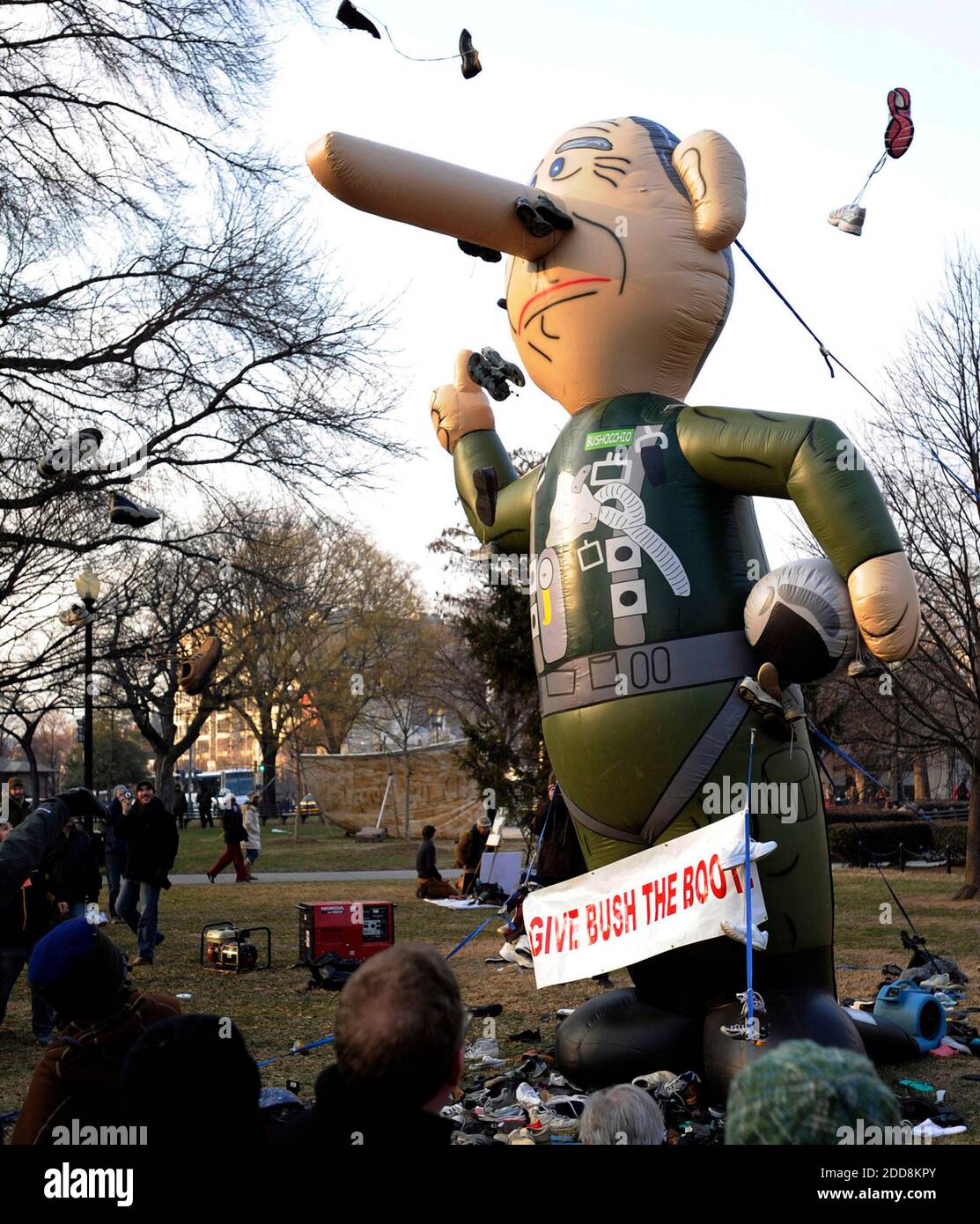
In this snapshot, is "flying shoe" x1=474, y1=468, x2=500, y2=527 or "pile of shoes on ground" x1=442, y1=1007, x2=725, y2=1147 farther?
"flying shoe" x1=474, y1=468, x2=500, y2=527

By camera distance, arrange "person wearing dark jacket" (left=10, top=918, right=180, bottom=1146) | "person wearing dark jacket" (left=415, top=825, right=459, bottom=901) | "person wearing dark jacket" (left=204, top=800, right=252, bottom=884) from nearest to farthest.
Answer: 1. "person wearing dark jacket" (left=10, top=918, right=180, bottom=1146)
2. "person wearing dark jacket" (left=415, top=825, right=459, bottom=901)
3. "person wearing dark jacket" (left=204, top=800, right=252, bottom=884)

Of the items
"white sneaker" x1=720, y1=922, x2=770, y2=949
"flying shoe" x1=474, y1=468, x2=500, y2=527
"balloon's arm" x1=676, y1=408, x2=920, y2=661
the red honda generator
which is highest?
"flying shoe" x1=474, y1=468, x2=500, y2=527

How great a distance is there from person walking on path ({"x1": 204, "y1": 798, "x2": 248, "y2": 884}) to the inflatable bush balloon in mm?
14843

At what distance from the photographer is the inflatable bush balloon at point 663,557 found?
5895 millimetres

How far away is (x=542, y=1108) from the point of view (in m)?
6.21

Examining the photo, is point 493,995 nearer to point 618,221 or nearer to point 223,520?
point 618,221

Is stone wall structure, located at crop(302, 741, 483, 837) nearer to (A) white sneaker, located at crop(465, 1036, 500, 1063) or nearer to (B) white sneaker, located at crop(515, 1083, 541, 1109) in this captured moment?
(A) white sneaker, located at crop(465, 1036, 500, 1063)

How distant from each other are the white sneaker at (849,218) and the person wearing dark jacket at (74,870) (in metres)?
7.21

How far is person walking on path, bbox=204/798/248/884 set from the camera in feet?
67.8

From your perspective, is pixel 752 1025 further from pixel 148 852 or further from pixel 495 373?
pixel 148 852

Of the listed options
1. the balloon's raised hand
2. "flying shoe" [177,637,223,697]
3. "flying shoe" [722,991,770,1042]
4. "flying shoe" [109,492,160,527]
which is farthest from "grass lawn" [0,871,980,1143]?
A: "flying shoe" [109,492,160,527]

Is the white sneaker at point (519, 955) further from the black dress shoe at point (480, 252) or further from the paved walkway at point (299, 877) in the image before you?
the paved walkway at point (299, 877)

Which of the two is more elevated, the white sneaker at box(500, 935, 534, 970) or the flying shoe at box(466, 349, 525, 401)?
the flying shoe at box(466, 349, 525, 401)

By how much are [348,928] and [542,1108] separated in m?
5.56
